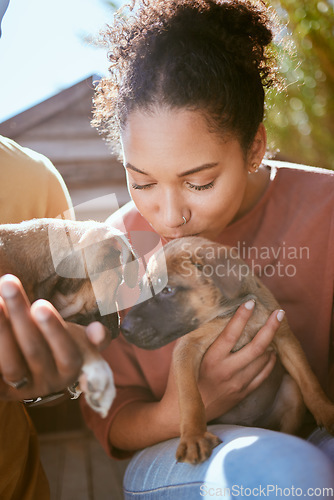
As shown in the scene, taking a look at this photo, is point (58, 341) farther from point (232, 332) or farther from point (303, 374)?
point (303, 374)

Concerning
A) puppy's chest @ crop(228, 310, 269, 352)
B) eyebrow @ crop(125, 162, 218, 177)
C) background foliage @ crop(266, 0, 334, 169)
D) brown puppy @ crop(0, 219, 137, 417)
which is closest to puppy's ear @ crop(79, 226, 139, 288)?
brown puppy @ crop(0, 219, 137, 417)

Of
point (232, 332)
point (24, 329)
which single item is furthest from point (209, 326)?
point (24, 329)

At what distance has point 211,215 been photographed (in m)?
0.80

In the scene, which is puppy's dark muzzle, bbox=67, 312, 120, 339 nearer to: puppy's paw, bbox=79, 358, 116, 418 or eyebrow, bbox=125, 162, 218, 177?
puppy's paw, bbox=79, 358, 116, 418

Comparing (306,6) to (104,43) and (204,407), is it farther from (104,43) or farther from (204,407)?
(204,407)

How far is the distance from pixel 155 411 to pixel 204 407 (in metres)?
0.15

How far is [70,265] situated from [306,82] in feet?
1.90

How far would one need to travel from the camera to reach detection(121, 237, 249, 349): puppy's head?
30.0 inches

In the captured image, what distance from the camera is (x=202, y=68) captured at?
0.71 m

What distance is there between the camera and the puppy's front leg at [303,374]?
2.60ft

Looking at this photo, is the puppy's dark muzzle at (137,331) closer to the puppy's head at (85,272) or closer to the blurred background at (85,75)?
the puppy's head at (85,272)

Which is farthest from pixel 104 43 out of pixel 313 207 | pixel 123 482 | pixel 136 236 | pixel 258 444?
pixel 123 482

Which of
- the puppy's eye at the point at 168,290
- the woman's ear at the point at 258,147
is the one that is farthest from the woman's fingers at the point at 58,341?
the woman's ear at the point at 258,147

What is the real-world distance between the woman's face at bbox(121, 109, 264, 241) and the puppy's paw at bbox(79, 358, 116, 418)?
0.30 metres
